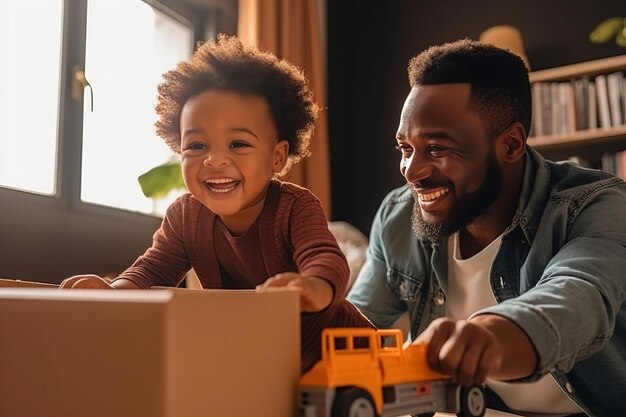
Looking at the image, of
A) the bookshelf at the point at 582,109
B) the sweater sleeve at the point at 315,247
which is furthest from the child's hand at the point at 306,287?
the bookshelf at the point at 582,109

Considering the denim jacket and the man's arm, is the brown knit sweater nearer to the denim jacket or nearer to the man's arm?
the denim jacket

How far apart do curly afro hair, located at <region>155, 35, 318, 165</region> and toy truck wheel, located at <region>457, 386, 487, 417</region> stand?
46 cm

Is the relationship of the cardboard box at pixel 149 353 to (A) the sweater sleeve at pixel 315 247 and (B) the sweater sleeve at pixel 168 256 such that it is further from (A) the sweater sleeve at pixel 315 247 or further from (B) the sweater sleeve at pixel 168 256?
(B) the sweater sleeve at pixel 168 256

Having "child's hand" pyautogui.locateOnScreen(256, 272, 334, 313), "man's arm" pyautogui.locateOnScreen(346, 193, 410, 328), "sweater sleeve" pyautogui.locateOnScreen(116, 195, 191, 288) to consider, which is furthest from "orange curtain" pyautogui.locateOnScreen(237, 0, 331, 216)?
"child's hand" pyautogui.locateOnScreen(256, 272, 334, 313)

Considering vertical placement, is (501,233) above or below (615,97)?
below

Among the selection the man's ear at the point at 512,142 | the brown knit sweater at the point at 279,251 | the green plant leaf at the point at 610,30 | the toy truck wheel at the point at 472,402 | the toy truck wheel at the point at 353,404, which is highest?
the green plant leaf at the point at 610,30

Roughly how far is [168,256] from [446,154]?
44 cm

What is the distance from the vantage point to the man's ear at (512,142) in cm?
112

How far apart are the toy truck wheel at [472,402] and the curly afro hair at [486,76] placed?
50 cm

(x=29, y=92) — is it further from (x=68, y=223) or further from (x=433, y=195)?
(x=433, y=195)

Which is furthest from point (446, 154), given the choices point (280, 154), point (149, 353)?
point (149, 353)

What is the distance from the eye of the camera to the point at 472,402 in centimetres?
68

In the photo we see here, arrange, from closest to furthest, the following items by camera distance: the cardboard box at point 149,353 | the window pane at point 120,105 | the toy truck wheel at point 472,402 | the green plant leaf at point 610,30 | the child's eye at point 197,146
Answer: the cardboard box at point 149,353 < the toy truck wheel at point 472,402 < the child's eye at point 197,146 < the window pane at point 120,105 < the green plant leaf at point 610,30

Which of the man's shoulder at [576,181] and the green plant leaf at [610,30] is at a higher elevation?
the green plant leaf at [610,30]
